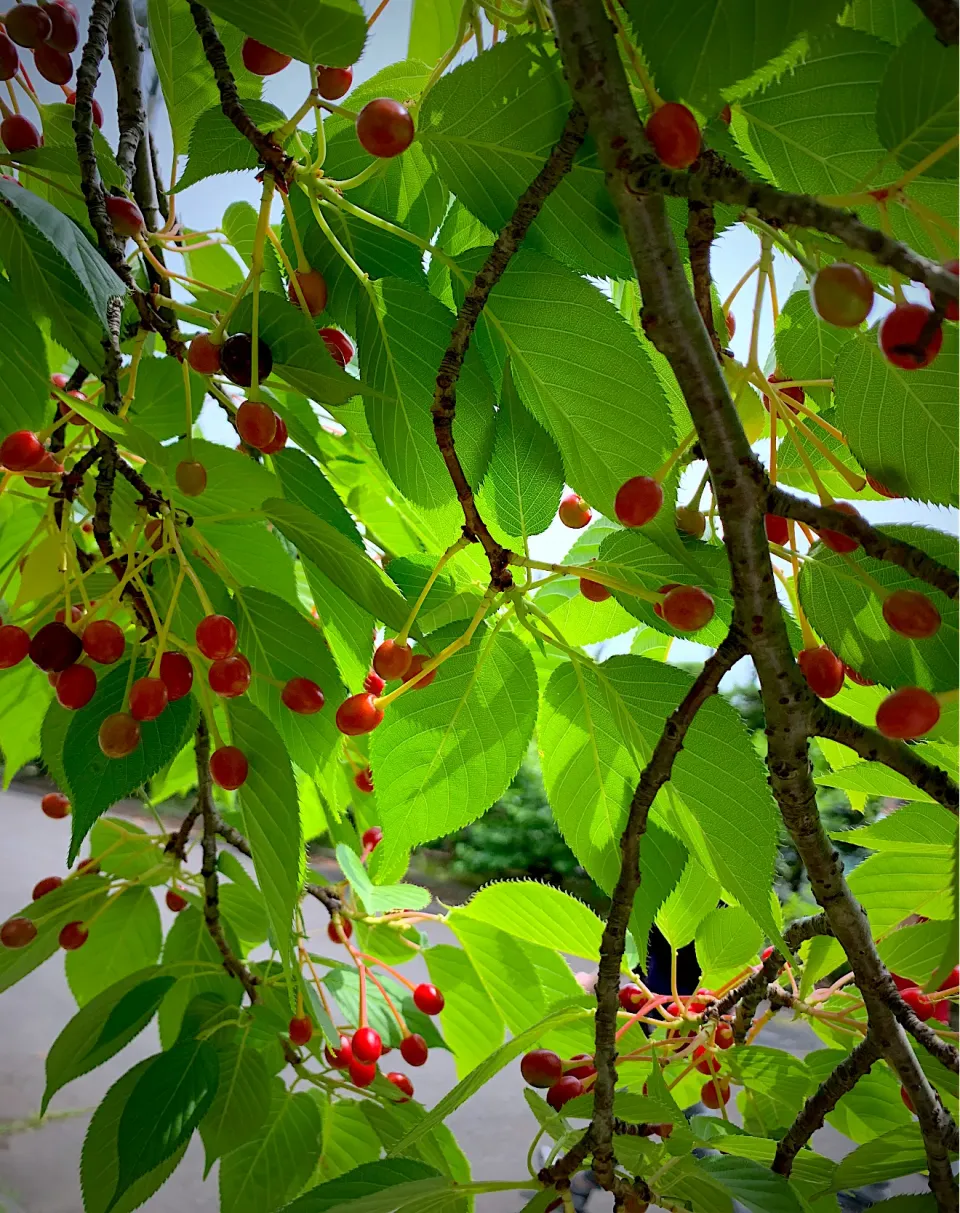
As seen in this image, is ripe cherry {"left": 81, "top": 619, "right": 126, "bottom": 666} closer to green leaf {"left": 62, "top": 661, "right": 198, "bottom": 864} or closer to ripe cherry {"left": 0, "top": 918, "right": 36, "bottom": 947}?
green leaf {"left": 62, "top": 661, "right": 198, "bottom": 864}

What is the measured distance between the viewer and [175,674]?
0.32m

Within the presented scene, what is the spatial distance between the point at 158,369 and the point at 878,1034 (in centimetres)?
36

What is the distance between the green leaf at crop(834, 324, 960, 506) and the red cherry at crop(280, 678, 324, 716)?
7.5 inches

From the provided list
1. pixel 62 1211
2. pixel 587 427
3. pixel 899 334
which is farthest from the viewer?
pixel 62 1211

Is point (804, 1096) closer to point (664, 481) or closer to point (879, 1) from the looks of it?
point (664, 481)

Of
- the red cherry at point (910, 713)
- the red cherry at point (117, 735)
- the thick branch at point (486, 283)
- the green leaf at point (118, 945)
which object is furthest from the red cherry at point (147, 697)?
the green leaf at point (118, 945)

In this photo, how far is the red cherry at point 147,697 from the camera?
0.99 feet

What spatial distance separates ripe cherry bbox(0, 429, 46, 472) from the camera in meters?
0.30

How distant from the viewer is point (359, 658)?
368 mm

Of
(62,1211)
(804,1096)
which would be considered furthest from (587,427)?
(62,1211)

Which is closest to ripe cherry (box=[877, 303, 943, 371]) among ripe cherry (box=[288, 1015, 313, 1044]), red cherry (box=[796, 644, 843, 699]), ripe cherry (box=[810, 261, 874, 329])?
ripe cherry (box=[810, 261, 874, 329])

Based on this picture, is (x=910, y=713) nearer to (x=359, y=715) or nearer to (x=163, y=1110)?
(x=359, y=715)

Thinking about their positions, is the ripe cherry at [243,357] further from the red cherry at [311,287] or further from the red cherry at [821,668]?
the red cherry at [821,668]

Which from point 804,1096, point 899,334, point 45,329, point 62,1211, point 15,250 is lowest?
point 62,1211
